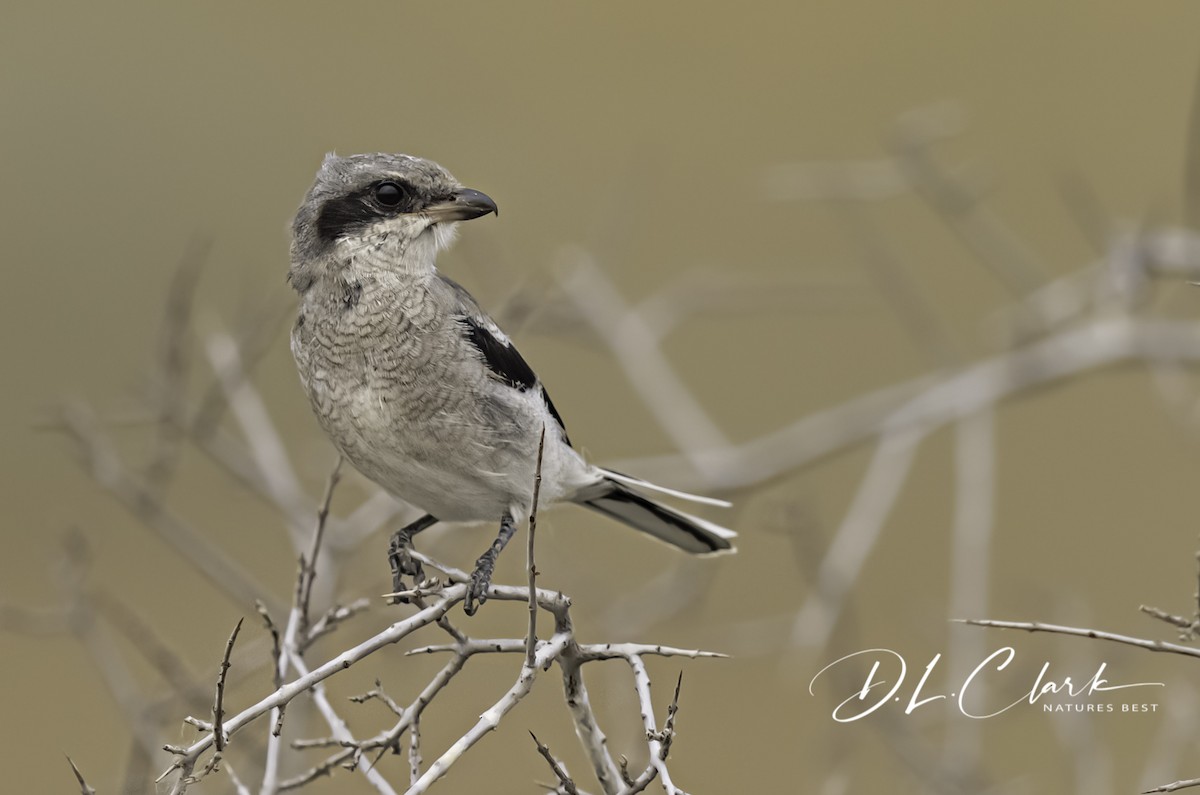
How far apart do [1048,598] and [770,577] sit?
3581mm

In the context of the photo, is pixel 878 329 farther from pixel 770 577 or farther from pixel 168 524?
pixel 168 524

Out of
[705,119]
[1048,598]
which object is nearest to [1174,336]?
[1048,598]

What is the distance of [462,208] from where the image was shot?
3.69 metres

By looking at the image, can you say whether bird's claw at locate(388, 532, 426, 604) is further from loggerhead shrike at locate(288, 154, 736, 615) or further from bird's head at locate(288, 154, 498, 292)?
bird's head at locate(288, 154, 498, 292)

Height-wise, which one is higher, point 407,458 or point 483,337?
point 483,337

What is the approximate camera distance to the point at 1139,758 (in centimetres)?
720

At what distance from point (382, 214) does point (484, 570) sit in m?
1.05

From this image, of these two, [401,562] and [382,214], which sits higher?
[382,214]

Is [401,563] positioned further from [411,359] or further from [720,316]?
[720,316]

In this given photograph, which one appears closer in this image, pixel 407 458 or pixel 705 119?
pixel 407 458
